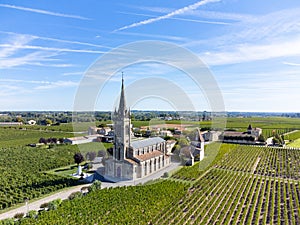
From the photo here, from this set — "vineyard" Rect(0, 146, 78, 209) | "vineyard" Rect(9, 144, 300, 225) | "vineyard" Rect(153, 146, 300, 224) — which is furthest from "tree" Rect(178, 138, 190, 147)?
"vineyard" Rect(0, 146, 78, 209)

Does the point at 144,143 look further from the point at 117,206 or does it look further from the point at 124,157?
the point at 117,206

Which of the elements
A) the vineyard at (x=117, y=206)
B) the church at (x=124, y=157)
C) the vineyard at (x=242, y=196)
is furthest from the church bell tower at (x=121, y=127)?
the vineyard at (x=242, y=196)

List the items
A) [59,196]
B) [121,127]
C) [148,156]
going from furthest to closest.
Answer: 1. [148,156]
2. [121,127]
3. [59,196]

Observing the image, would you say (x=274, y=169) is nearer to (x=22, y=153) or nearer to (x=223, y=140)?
(x=223, y=140)

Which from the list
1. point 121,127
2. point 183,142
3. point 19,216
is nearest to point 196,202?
point 121,127

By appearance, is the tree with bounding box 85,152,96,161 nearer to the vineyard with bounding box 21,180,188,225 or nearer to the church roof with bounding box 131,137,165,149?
the church roof with bounding box 131,137,165,149

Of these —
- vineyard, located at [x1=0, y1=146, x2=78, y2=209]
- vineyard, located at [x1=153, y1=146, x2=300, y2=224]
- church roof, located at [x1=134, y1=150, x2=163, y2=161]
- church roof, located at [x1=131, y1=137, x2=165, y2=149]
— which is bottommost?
vineyard, located at [x1=153, y1=146, x2=300, y2=224]

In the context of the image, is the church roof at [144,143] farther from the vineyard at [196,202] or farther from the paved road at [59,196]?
the vineyard at [196,202]


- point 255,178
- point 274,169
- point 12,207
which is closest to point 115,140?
point 12,207
